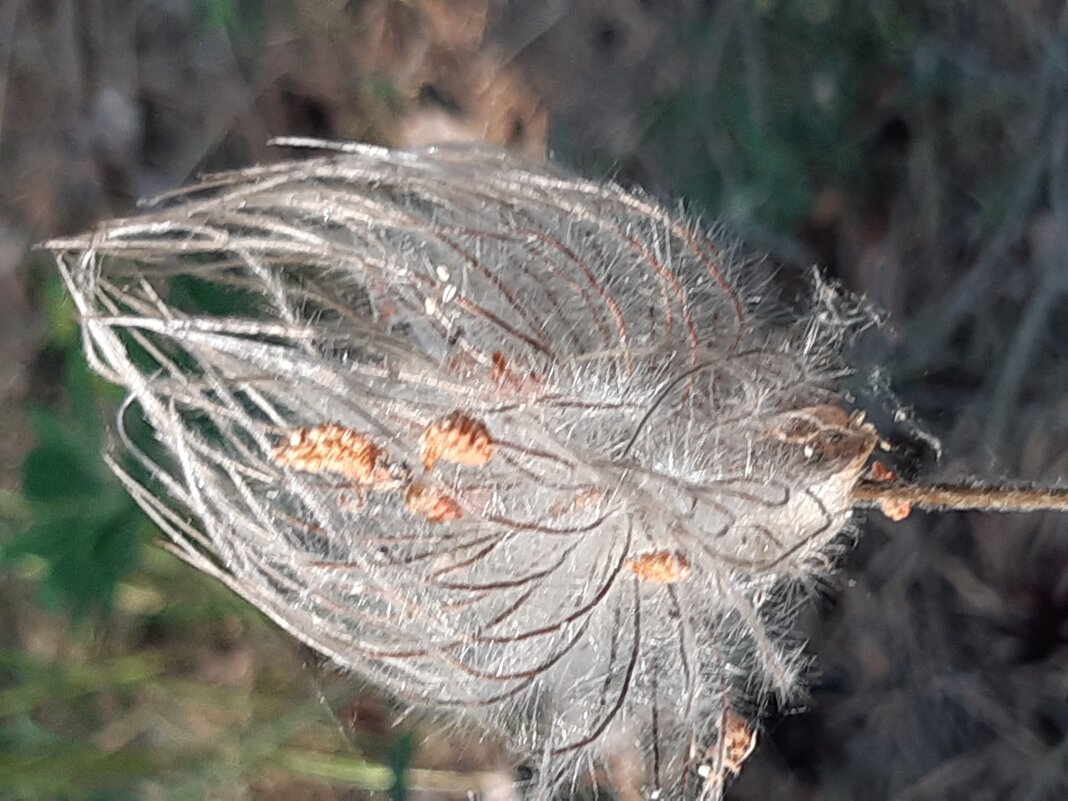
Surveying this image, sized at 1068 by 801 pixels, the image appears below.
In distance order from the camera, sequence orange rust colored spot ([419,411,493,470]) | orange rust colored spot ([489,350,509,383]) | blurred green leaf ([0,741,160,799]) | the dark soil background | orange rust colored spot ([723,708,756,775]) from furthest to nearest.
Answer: the dark soil background, blurred green leaf ([0,741,160,799]), orange rust colored spot ([723,708,756,775]), orange rust colored spot ([489,350,509,383]), orange rust colored spot ([419,411,493,470])

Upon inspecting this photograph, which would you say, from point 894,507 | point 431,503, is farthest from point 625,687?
point 894,507

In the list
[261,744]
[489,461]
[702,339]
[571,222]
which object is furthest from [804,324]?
[261,744]

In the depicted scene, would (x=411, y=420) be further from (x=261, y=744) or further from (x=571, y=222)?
(x=261, y=744)

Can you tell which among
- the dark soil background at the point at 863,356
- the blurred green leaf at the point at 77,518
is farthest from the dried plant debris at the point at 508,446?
the dark soil background at the point at 863,356

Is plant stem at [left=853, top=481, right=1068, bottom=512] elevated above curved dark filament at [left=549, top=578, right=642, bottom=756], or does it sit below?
above

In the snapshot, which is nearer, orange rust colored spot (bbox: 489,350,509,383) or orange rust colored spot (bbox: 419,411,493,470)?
orange rust colored spot (bbox: 419,411,493,470)

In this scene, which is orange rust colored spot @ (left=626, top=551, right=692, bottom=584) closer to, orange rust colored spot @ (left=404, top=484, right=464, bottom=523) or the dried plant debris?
the dried plant debris

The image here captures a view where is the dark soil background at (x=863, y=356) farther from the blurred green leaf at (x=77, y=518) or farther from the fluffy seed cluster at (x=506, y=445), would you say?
the fluffy seed cluster at (x=506, y=445)

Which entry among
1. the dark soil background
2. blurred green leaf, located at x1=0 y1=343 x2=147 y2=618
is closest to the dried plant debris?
blurred green leaf, located at x1=0 y1=343 x2=147 y2=618
